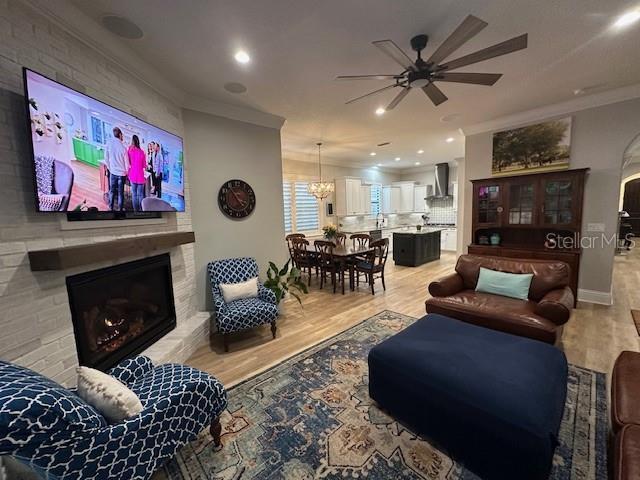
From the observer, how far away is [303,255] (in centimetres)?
553

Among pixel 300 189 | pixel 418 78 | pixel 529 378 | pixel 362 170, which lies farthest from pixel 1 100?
pixel 362 170

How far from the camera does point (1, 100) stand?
4.86ft

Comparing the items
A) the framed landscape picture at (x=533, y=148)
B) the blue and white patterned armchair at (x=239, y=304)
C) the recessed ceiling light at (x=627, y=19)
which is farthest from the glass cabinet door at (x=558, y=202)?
the blue and white patterned armchair at (x=239, y=304)

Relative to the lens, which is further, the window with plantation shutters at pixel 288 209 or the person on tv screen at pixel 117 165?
the window with plantation shutters at pixel 288 209

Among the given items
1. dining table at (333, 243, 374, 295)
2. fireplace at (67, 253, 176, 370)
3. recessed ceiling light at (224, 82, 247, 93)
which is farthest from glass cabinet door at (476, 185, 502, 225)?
fireplace at (67, 253, 176, 370)

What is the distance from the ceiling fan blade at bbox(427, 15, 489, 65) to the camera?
1602mm

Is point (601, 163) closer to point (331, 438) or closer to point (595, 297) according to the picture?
point (595, 297)

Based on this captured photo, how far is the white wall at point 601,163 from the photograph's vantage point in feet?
11.8

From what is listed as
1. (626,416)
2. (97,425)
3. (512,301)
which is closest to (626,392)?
(626,416)

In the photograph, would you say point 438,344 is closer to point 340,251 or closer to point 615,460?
point 615,460

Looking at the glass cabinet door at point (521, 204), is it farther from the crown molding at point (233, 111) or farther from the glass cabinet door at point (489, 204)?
the crown molding at point (233, 111)

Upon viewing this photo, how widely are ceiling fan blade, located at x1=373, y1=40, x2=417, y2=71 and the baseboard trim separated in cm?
439

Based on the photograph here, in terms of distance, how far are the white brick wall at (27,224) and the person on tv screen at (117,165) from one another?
32 cm

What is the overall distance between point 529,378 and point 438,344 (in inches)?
21.2
